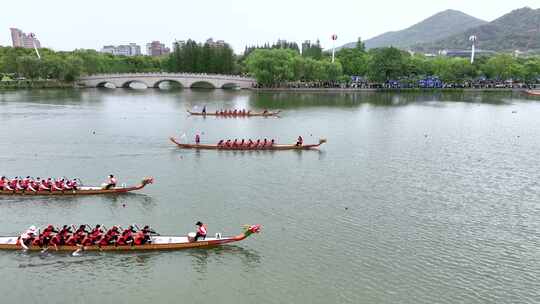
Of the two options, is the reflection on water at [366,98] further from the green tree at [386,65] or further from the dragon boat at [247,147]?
the dragon boat at [247,147]

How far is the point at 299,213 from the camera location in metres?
23.8

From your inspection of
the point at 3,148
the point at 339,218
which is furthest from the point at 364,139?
A: the point at 3,148

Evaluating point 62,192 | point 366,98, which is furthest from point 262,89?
point 62,192

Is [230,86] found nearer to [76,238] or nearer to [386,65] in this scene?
[386,65]

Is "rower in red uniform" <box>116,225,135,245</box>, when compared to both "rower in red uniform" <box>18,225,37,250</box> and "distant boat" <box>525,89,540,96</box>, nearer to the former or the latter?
"rower in red uniform" <box>18,225,37,250</box>

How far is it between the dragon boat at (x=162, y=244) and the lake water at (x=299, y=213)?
0.37m

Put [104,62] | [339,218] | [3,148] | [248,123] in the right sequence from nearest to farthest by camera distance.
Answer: [339,218] < [3,148] < [248,123] < [104,62]

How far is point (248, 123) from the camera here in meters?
52.0

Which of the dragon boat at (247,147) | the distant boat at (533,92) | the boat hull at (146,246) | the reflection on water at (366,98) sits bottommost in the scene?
the boat hull at (146,246)

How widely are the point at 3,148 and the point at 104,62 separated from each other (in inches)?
3318

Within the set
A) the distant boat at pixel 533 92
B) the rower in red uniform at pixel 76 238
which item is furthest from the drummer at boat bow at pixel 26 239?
the distant boat at pixel 533 92

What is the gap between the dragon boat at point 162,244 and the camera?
1938 centimetres

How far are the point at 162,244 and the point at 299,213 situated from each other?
7524 mm

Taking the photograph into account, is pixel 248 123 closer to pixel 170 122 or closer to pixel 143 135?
pixel 170 122
